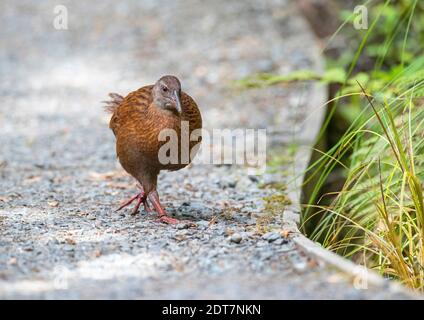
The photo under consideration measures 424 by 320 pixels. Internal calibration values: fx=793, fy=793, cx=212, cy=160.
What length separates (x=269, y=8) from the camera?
11359 millimetres

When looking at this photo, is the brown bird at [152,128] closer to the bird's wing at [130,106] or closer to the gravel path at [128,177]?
the bird's wing at [130,106]

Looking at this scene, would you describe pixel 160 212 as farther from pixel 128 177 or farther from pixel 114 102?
pixel 128 177

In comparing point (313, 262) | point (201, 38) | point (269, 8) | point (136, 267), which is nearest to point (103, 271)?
point (136, 267)

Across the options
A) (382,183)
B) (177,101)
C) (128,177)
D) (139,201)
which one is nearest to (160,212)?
(139,201)

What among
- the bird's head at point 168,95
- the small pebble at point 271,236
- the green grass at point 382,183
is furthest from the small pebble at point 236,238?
the bird's head at point 168,95

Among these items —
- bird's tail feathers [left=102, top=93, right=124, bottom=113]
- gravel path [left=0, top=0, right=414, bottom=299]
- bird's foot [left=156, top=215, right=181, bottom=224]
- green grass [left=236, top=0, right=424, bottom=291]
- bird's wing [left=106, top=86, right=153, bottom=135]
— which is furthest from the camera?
bird's tail feathers [left=102, top=93, right=124, bottom=113]

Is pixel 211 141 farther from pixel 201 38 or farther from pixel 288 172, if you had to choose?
pixel 201 38

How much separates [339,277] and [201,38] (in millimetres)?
7367

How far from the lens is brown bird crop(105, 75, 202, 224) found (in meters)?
4.92

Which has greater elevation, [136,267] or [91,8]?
[91,8]

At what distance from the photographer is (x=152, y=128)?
4926mm

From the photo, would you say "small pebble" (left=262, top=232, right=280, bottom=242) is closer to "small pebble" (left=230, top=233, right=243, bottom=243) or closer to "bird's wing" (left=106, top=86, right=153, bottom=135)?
"small pebble" (left=230, top=233, right=243, bottom=243)

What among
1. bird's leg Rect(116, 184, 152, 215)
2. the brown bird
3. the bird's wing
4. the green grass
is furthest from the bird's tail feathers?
the green grass

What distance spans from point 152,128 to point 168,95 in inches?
9.1
